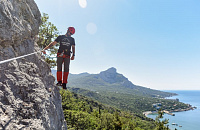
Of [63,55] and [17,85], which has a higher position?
[63,55]

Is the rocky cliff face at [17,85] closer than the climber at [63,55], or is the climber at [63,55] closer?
the rocky cliff face at [17,85]

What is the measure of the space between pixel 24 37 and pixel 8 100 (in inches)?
144

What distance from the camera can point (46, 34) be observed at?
58.7ft

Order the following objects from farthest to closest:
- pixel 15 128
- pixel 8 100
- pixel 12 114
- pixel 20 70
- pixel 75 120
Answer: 1. pixel 75 120
2. pixel 20 70
3. pixel 8 100
4. pixel 12 114
5. pixel 15 128

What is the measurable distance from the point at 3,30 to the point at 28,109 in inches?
119

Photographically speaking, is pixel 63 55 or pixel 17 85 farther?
pixel 63 55

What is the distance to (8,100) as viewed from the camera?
3.25m

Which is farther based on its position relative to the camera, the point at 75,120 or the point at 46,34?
the point at 75,120

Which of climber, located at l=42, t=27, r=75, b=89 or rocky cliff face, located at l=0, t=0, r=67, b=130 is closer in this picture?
rocky cliff face, located at l=0, t=0, r=67, b=130

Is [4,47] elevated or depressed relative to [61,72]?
elevated

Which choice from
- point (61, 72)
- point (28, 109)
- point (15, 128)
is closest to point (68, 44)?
point (61, 72)

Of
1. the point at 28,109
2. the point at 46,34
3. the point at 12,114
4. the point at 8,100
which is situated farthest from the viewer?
the point at 46,34

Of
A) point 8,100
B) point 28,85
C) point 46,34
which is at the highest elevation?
point 46,34

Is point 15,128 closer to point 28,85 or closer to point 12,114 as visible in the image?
point 12,114
